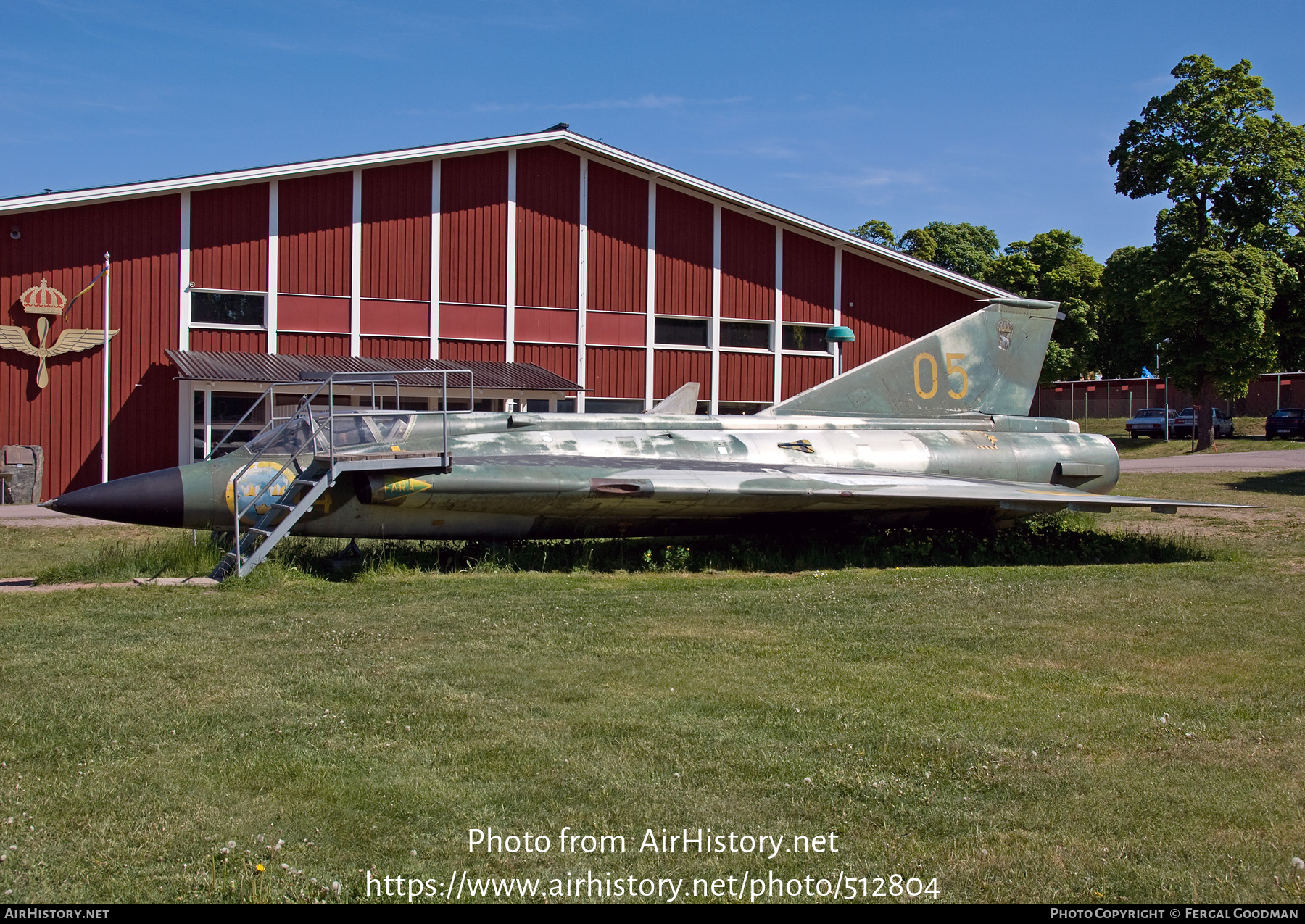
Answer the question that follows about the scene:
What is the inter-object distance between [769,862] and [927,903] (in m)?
0.71

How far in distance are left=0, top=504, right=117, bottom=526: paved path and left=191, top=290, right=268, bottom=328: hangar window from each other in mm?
5262

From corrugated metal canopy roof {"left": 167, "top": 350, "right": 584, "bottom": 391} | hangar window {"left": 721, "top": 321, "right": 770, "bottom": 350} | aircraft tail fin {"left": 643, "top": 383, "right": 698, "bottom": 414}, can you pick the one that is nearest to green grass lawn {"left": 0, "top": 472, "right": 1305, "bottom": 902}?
aircraft tail fin {"left": 643, "top": 383, "right": 698, "bottom": 414}

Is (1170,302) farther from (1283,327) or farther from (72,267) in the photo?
(72,267)

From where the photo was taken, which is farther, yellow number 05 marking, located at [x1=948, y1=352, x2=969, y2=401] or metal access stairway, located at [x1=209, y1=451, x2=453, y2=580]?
yellow number 05 marking, located at [x1=948, y1=352, x2=969, y2=401]

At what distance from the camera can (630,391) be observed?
88.4 feet

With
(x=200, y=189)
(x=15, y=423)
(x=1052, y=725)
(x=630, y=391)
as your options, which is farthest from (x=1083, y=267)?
(x=1052, y=725)

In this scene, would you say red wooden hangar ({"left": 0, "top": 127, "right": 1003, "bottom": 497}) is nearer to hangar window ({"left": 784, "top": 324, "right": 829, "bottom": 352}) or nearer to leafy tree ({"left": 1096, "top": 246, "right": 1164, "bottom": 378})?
hangar window ({"left": 784, "top": 324, "right": 829, "bottom": 352})

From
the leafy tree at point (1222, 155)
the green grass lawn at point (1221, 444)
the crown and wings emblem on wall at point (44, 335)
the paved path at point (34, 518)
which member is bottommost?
the paved path at point (34, 518)

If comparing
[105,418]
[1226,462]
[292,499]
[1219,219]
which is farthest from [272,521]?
[1219,219]

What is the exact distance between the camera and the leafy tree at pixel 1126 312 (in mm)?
41125

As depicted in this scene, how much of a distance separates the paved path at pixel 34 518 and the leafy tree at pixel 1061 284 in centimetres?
4131

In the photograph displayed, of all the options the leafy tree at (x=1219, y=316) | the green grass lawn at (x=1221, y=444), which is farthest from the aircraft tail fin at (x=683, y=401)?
the leafy tree at (x=1219, y=316)

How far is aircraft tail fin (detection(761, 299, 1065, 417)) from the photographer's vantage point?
16953 mm

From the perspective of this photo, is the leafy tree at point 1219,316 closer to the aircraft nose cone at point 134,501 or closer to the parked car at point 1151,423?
the parked car at point 1151,423
